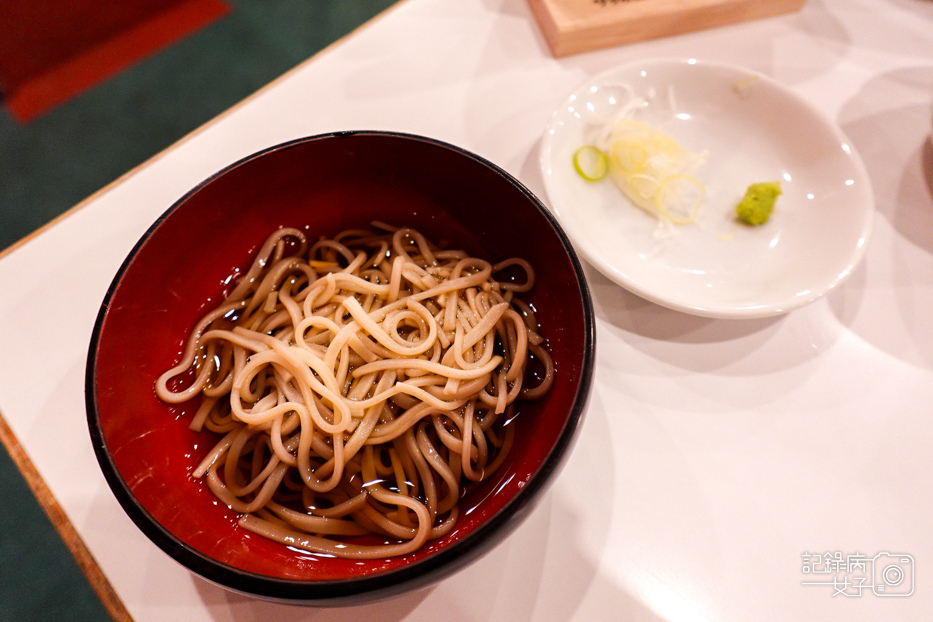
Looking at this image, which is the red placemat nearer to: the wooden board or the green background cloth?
the green background cloth

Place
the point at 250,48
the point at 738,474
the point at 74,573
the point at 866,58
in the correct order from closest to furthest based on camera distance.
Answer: the point at 738,474
the point at 866,58
the point at 74,573
the point at 250,48

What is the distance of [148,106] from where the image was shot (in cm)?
289

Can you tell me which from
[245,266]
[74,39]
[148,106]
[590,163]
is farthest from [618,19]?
[74,39]

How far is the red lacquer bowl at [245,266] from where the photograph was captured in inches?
27.9

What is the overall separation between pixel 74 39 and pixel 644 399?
3410mm

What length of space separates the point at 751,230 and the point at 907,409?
20.9 inches

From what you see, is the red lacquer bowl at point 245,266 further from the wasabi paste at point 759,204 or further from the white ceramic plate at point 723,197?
the wasabi paste at point 759,204

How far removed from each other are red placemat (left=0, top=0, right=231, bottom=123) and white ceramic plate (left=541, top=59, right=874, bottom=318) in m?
2.76

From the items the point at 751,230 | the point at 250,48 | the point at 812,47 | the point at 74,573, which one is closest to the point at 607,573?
the point at 751,230

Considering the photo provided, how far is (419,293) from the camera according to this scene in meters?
1.10

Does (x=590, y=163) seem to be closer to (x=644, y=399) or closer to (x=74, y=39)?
(x=644, y=399)

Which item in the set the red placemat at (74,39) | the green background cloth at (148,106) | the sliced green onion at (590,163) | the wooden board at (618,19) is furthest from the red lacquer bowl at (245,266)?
the red placemat at (74,39)

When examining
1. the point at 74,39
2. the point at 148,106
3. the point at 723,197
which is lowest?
the point at 723,197

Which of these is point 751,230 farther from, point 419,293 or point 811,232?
point 419,293
